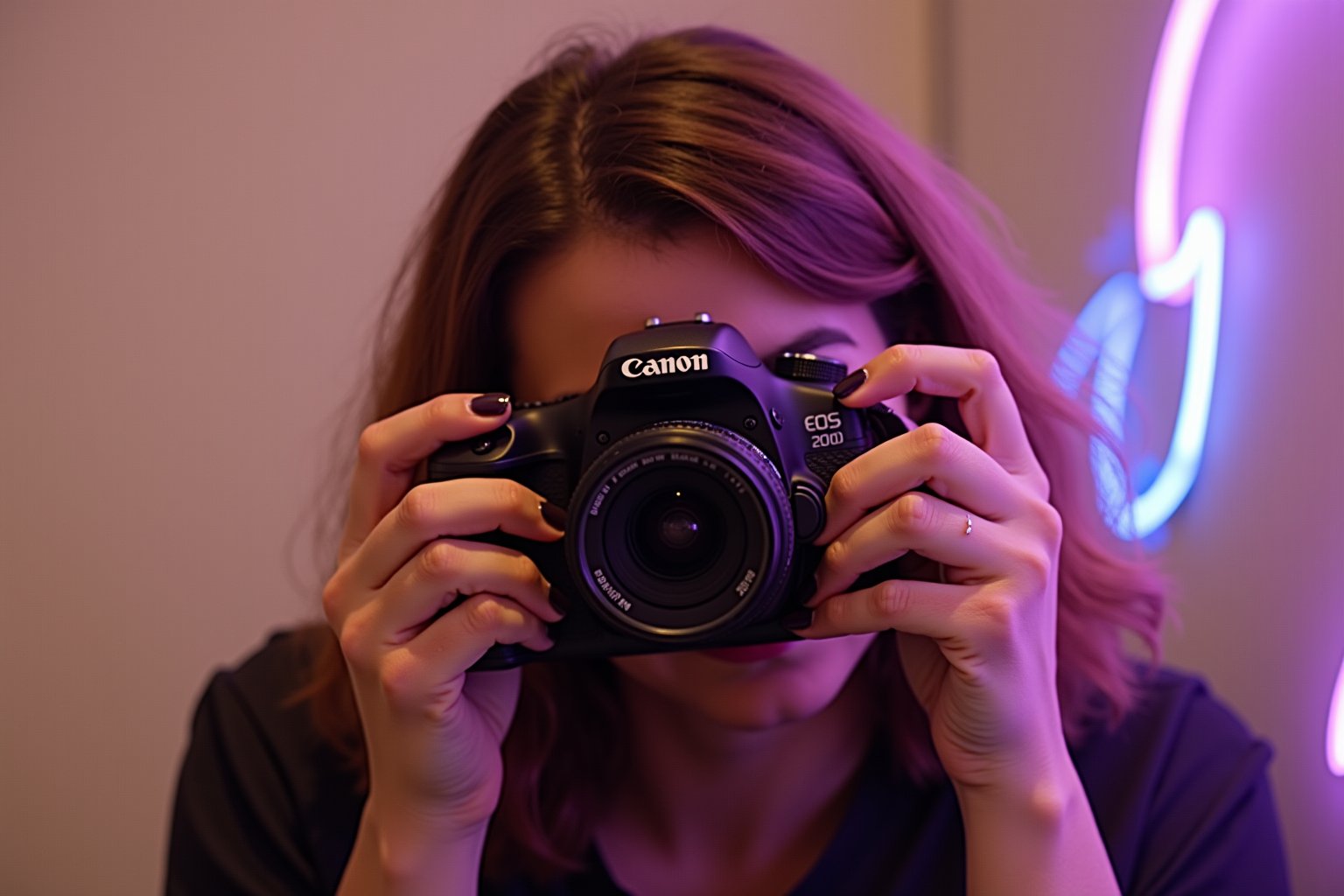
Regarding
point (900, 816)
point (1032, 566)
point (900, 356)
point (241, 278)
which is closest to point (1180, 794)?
point (900, 816)

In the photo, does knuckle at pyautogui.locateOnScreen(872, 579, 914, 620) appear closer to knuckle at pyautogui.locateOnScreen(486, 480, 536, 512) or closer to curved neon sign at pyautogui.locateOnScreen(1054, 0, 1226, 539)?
knuckle at pyautogui.locateOnScreen(486, 480, 536, 512)

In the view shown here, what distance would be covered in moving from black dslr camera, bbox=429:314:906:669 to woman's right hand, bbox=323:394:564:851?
0.06 ft

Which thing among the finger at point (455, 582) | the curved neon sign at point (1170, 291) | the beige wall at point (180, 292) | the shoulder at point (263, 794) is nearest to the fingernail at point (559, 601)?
the finger at point (455, 582)

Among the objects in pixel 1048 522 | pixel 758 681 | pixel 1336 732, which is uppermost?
pixel 1048 522

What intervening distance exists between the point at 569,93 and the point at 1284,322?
678 mm

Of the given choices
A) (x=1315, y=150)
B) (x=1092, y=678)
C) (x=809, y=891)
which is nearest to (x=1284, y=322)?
(x=1315, y=150)

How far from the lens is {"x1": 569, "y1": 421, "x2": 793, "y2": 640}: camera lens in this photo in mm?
570

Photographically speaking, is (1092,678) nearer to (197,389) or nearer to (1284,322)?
(1284,322)

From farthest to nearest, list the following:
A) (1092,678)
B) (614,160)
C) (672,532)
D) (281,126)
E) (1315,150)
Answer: (281,126), (1315,150), (1092,678), (614,160), (672,532)

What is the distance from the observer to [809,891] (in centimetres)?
79

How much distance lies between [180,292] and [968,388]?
3.04 ft

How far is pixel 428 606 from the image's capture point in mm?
629

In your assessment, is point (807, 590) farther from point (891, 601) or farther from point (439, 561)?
point (439, 561)

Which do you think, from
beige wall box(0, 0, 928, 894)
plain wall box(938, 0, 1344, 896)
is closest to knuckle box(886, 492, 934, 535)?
plain wall box(938, 0, 1344, 896)
